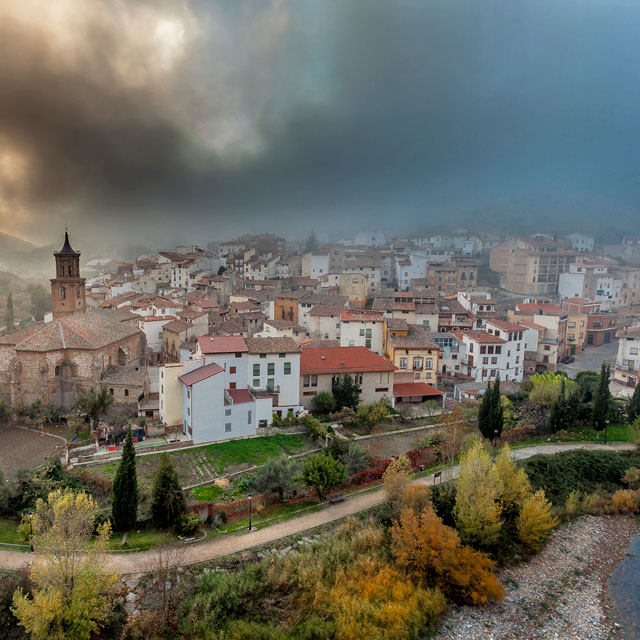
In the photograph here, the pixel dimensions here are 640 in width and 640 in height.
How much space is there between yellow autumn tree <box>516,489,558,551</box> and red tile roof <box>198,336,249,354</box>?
56.9ft

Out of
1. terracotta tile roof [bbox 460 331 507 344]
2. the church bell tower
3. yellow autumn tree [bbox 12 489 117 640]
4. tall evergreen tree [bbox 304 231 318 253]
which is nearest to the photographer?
yellow autumn tree [bbox 12 489 117 640]

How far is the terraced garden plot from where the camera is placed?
23.5 metres

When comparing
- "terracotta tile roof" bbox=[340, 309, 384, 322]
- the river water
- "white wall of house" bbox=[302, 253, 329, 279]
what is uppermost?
"white wall of house" bbox=[302, 253, 329, 279]

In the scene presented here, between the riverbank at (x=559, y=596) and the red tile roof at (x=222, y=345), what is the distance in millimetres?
18220

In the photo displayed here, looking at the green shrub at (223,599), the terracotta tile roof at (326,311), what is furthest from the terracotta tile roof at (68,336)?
the green shrub at (223,599)

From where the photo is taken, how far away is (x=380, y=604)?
51.5ft

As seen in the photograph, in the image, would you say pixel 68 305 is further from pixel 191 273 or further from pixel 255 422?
pixel 191 273

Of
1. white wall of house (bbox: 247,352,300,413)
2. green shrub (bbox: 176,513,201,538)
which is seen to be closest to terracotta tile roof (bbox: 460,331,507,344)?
white wall of house (bbox: 247,352,300,413)

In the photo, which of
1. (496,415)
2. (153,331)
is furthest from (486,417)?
(153,331)

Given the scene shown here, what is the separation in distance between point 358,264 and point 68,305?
3829cm

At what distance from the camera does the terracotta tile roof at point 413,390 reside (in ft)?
114

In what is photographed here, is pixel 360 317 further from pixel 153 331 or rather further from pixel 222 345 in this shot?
pixel 153 331

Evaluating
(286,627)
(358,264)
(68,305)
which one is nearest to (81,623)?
(286,627)

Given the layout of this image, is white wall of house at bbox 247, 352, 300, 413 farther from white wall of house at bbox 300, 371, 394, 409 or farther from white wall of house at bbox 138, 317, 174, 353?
white wall of house at bbox 138, 317, 174, 353
